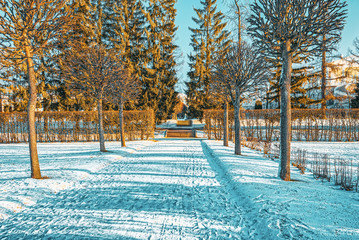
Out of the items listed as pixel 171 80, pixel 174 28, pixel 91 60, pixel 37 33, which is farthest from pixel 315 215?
pixel 174 28

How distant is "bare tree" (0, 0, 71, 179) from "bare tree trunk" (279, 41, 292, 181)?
21.7ft

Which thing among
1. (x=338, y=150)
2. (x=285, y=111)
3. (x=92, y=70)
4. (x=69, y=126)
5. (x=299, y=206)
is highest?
(x=92, y=70)

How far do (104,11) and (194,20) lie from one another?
39.8ft

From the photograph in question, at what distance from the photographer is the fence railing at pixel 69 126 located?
16.6 m

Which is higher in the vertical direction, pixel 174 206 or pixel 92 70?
pixel 92 70

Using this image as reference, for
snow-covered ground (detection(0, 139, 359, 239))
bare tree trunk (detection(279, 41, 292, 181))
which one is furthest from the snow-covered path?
bare tree trunk (detection(279, 41, 292, 181))

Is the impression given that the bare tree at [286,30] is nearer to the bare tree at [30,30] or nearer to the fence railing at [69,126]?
the bare tree at [30,30]

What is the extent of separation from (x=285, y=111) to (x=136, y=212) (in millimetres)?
4752

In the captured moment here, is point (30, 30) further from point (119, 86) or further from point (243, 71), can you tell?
point (243, 71)

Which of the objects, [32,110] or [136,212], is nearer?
[136,212]

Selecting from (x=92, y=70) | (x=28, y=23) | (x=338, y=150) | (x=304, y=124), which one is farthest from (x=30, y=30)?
(x=304, y=124)

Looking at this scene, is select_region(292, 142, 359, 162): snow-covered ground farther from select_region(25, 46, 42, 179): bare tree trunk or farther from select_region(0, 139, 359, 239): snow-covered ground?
select_region(25, 46, 42, 179): bare tree trunk

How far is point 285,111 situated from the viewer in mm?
5285

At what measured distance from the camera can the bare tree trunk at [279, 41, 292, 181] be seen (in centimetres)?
514
